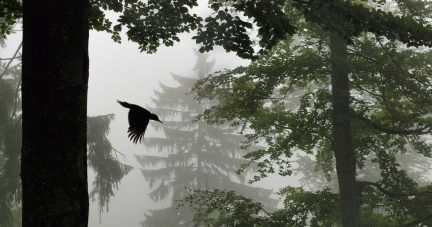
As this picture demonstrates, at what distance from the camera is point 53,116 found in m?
1.92

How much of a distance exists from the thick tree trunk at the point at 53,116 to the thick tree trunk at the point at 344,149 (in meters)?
5.79

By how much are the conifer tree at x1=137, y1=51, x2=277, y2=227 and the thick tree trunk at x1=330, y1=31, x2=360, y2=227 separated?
60.4 ft

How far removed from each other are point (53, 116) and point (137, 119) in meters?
0.52

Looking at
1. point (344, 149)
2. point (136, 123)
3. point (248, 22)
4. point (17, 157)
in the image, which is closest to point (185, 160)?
point (17, 157)

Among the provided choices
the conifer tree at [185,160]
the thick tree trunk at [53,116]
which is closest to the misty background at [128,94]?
the conifer tree at [185,160]

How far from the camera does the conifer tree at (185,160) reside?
2528 centimetres

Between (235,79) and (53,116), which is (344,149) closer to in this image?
(235,79)

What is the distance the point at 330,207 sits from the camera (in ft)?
24.4

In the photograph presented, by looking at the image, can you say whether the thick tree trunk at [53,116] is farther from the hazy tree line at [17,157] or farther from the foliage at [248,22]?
the hazy tree line at [17,157]

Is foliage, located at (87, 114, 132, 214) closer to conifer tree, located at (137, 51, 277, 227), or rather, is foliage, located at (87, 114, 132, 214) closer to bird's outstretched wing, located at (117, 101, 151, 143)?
bird's outstretched wing, located at (117, 101, 151, 143)

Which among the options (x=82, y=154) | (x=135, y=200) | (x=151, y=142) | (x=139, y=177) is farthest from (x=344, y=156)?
(x=139, y=177)

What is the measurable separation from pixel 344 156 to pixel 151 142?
20813mm

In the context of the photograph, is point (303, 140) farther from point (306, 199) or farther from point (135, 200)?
point (135, 200)

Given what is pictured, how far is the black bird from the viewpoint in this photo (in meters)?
2.03
